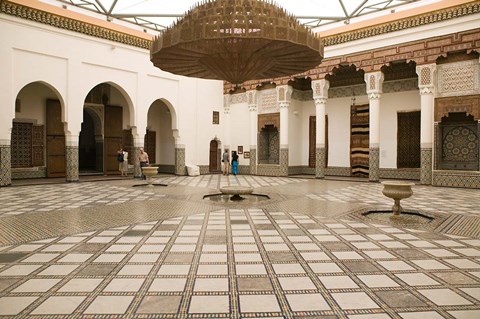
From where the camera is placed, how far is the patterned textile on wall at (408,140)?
36.1ft

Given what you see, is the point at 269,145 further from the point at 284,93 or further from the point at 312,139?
the point at 284,93

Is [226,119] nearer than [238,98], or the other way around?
[238,98]

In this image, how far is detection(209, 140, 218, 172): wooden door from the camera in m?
14.2

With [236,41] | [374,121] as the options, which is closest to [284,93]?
[374,121]

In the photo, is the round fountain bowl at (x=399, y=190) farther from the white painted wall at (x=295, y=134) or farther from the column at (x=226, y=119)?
the column at (x=226, y=119)

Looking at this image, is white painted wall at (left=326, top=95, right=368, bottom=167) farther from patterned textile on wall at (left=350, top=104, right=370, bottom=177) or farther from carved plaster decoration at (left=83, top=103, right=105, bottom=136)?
carved plaster decoration at (left=83, top=103, right=105, bottom=136)

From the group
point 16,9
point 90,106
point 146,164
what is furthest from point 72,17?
point 146,164

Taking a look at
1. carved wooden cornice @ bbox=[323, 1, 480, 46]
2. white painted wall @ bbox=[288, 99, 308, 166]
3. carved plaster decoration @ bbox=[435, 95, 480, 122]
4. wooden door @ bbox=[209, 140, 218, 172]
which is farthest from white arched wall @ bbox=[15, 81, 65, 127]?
carved plaster decoration @ bbox=[435, 95, 480, 122]

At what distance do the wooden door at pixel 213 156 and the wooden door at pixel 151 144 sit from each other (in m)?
2.32

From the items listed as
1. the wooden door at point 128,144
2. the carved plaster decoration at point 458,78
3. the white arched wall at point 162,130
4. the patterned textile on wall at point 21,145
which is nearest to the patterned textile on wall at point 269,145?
the white arched wall at point 162,130

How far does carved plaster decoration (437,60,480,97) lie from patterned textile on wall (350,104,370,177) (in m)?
2.96

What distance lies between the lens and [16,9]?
28.5 feet

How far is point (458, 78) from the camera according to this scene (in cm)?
902

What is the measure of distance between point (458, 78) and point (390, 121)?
2.71 metres
